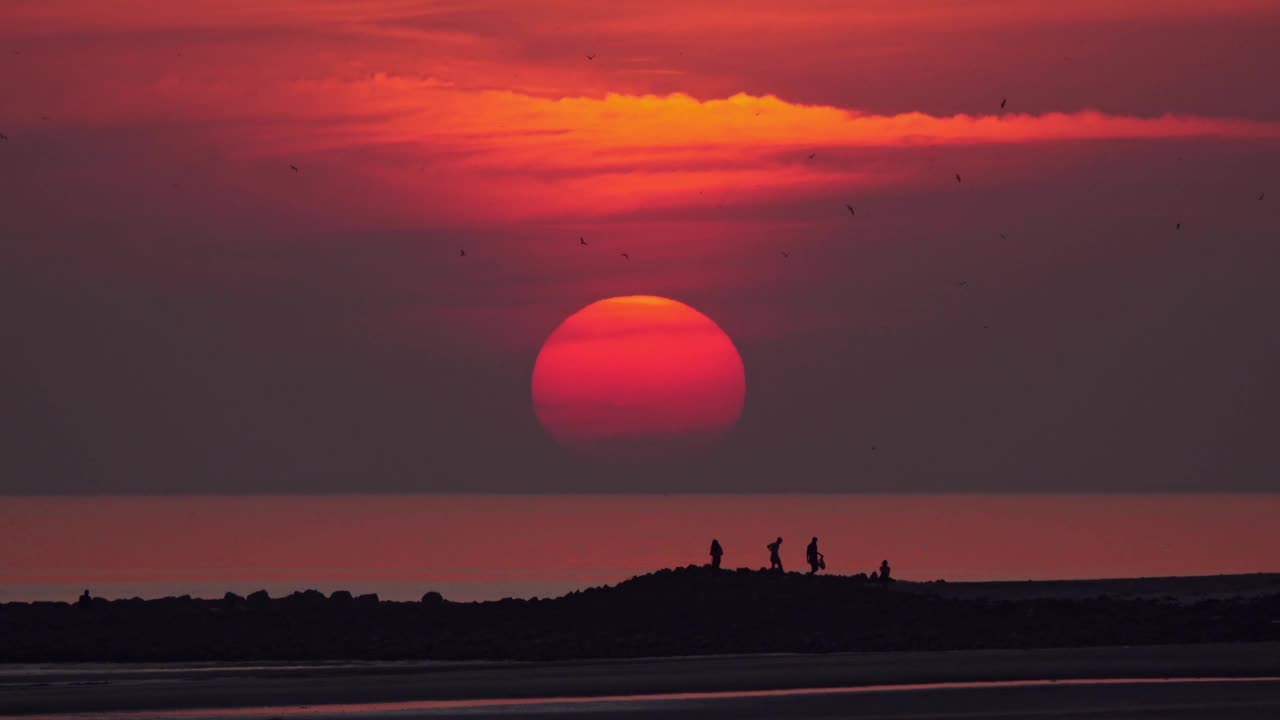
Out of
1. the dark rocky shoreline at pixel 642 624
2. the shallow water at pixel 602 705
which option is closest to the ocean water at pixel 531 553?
the dark rocky shoreline at pixel 642 624

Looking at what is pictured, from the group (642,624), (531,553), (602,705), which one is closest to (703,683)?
(602,705)

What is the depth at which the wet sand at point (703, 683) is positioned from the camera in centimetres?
3816

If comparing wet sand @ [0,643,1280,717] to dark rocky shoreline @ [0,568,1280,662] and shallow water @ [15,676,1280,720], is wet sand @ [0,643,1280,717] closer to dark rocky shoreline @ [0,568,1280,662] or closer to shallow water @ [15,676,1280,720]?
shallow water @ [15,676,1280,720]

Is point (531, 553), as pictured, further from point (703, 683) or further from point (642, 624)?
point (703, 683)

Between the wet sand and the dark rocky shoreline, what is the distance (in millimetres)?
2004

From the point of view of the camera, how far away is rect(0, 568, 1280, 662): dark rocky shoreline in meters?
49.0

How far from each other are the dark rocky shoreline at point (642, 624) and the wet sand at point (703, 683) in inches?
78.9

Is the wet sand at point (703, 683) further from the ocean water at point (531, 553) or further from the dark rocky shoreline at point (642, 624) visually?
the ocean water at point (531, 553)

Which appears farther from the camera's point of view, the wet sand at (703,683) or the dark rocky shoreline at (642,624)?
the dark rocky shoreline at (642,624)

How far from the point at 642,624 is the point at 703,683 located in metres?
10.1

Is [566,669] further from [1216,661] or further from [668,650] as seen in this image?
[1216,661]

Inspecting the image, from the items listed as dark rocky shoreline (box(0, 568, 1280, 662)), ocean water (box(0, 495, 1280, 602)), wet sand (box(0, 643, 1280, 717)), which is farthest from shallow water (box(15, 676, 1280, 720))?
ocean water (box(0, 495, 1280, 602))

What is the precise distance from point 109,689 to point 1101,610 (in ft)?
77.1

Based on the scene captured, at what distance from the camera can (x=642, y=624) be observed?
52.0 meters
